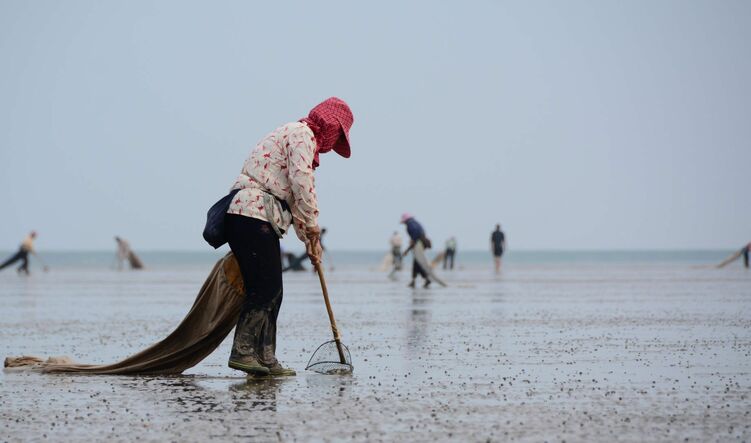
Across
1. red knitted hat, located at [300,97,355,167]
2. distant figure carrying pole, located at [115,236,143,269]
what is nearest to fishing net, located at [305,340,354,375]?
red knitted hat, located at [300,97,355,167]

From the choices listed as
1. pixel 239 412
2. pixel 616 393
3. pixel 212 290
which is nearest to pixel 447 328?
pixel 212 290

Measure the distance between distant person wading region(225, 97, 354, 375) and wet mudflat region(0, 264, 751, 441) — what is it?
29 centimetres

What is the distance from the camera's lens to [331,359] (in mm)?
9398

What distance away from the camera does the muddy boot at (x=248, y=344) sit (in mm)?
8656

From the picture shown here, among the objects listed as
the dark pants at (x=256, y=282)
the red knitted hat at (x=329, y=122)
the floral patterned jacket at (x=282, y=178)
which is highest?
the red knitted hat at (x=329, y=122)

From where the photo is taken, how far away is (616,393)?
7875 millimetres

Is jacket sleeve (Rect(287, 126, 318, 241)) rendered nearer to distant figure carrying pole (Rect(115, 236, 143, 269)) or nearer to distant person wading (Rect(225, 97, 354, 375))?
distant person wading (Rect(225, 97, 354, 375))

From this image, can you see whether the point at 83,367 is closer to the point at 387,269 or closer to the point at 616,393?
the point at 616,393

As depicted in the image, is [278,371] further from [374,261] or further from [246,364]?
[374,261]

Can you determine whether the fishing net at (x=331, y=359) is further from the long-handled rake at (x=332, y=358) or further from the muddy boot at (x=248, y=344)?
the muddy boot at (x=248, y=344)

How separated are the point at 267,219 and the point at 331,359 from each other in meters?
1.34

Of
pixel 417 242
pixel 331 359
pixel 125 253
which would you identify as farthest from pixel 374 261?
pixel 331 359

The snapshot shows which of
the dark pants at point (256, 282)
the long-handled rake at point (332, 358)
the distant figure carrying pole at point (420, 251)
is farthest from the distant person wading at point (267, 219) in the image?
the distant figure carrying pole at point (420, 251)

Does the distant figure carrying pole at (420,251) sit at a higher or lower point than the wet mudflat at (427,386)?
higher
